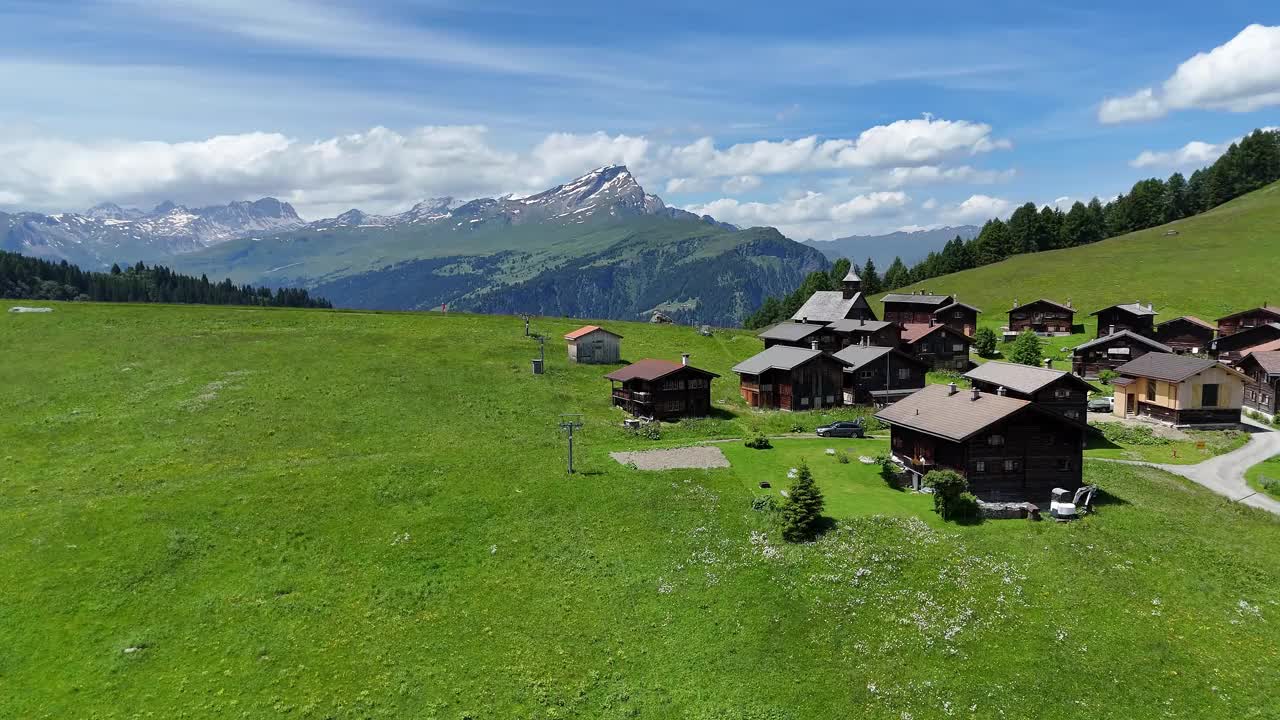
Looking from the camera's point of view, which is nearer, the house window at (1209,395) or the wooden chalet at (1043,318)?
the house window at (1209,395)

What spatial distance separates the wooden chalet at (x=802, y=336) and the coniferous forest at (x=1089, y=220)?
65.8 metres

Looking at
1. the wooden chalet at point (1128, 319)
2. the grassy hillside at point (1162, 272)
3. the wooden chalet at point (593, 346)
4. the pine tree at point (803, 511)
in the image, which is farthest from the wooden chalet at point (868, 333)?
the pine tree at point (803, 511)

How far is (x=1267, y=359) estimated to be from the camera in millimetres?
76312

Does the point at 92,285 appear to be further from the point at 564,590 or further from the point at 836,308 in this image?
the point at 564,590

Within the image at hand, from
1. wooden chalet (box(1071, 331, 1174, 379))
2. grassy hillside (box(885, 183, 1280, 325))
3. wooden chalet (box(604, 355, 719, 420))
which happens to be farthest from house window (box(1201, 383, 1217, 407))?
grassy hillside (box(885, 183, 1280, 325))

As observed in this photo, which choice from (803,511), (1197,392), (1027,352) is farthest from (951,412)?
(1027,352)

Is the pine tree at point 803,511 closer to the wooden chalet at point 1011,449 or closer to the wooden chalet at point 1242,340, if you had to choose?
the wooden chalet at point 1011,449

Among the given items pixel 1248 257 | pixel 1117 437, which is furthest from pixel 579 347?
pixel 1248 257

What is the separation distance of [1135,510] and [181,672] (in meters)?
51.7

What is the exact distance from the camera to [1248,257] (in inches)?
5635

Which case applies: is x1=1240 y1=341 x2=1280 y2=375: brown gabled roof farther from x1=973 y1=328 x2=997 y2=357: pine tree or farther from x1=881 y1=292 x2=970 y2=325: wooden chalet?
x1=881 y1=292 x2=970 y2=325: wooden chalet

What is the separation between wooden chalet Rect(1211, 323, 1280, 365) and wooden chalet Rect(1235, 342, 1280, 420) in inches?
693

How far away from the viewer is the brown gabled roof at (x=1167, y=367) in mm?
70750

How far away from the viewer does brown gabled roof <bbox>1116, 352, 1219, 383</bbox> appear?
70750mm
